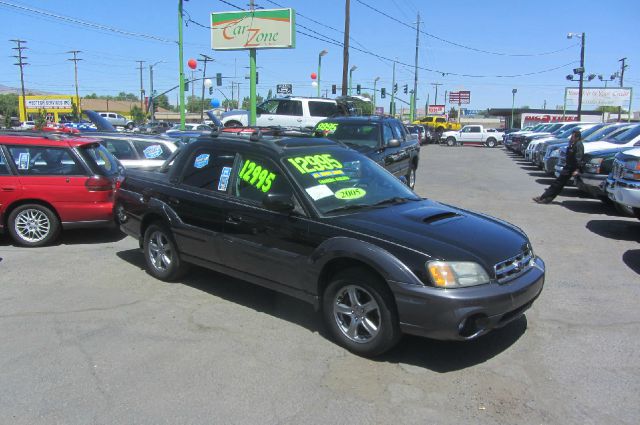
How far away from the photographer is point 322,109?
66.5ft

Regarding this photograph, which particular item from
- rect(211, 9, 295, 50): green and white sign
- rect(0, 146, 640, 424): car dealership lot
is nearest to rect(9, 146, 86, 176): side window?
rect(0, 146, 640, 424): car dealership lot

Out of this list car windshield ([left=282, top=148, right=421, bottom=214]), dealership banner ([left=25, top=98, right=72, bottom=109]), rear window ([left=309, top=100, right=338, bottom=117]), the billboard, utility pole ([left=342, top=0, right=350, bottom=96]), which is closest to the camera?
car windshield ([left=282, top=148, right=421, bottom=214])

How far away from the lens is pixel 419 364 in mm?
4105

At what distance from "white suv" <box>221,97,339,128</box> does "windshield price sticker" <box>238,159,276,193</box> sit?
14736mm

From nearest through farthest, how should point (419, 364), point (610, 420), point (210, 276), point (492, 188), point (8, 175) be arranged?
point (610, 420)
point (419, 364)
point (210, 276)
point (8, 175)
point (492, 188)

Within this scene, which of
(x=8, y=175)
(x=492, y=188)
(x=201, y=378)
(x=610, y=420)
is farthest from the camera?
(x=492, y=188)

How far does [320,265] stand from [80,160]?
16.4 ft

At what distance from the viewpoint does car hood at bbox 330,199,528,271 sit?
394cm

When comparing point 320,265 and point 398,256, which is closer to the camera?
point 398,256

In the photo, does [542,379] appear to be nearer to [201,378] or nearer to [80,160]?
[201,378]

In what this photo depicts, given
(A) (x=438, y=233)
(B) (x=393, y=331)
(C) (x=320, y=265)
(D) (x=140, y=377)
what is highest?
(A) (x=438, y=233)

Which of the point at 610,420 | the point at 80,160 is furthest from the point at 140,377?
the point at 80,160

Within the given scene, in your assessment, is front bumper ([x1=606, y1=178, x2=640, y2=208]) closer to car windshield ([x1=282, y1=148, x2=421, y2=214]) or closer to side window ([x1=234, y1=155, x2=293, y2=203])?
car windshield ([x1=282, y1=148, x2=421, y2=214])

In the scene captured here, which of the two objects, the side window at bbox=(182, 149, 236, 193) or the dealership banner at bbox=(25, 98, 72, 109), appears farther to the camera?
the dealership banner at bbox=(25, 98, 72, 109)
